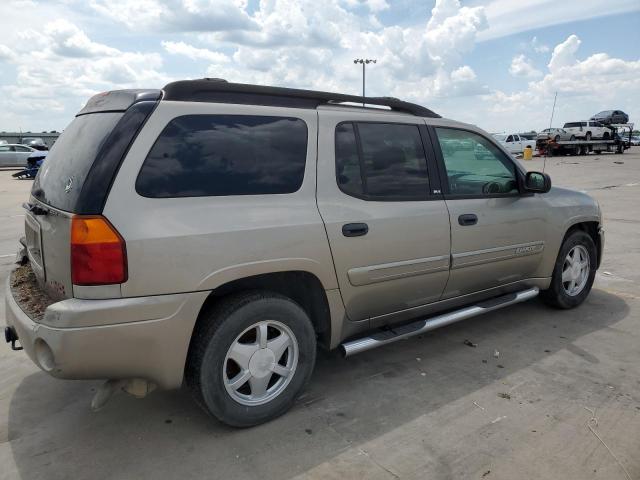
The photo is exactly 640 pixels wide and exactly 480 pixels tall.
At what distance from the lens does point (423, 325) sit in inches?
145

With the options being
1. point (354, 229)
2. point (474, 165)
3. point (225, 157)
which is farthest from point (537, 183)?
point (225, 157)

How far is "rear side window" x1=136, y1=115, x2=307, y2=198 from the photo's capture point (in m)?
2.62

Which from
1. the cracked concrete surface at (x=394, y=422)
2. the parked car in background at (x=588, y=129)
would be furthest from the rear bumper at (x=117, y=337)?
the parked car in background at (x=588, y=129)

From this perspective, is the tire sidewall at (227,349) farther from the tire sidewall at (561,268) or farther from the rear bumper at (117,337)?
the tire sidewall at (561,268)

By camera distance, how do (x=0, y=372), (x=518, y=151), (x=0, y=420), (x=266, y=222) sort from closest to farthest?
(x=266, y=222)
(x=0, y=420)
(x=0, y=372)
(x=518, y=151)

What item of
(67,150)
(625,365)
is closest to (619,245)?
(625,365)

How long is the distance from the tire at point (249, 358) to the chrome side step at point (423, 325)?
0.34m

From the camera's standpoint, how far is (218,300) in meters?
2.86

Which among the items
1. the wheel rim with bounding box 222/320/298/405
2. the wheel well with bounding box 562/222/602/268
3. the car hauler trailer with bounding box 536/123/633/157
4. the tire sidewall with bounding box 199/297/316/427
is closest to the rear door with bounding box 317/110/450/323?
the tire sidewall with bounding box 199/297/316/427

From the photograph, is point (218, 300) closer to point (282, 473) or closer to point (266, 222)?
point (266, 222)

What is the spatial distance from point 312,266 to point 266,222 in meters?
0.40

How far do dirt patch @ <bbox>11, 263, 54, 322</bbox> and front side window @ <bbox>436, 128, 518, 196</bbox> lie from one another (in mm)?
2770

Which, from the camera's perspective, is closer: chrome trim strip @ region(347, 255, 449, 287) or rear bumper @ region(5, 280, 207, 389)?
rear bumper @ region(5, 280, 207, 389)

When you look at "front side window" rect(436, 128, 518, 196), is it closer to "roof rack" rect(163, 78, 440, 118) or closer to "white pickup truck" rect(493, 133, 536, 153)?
"roof rack" rect(163, 78, 440, 118)
